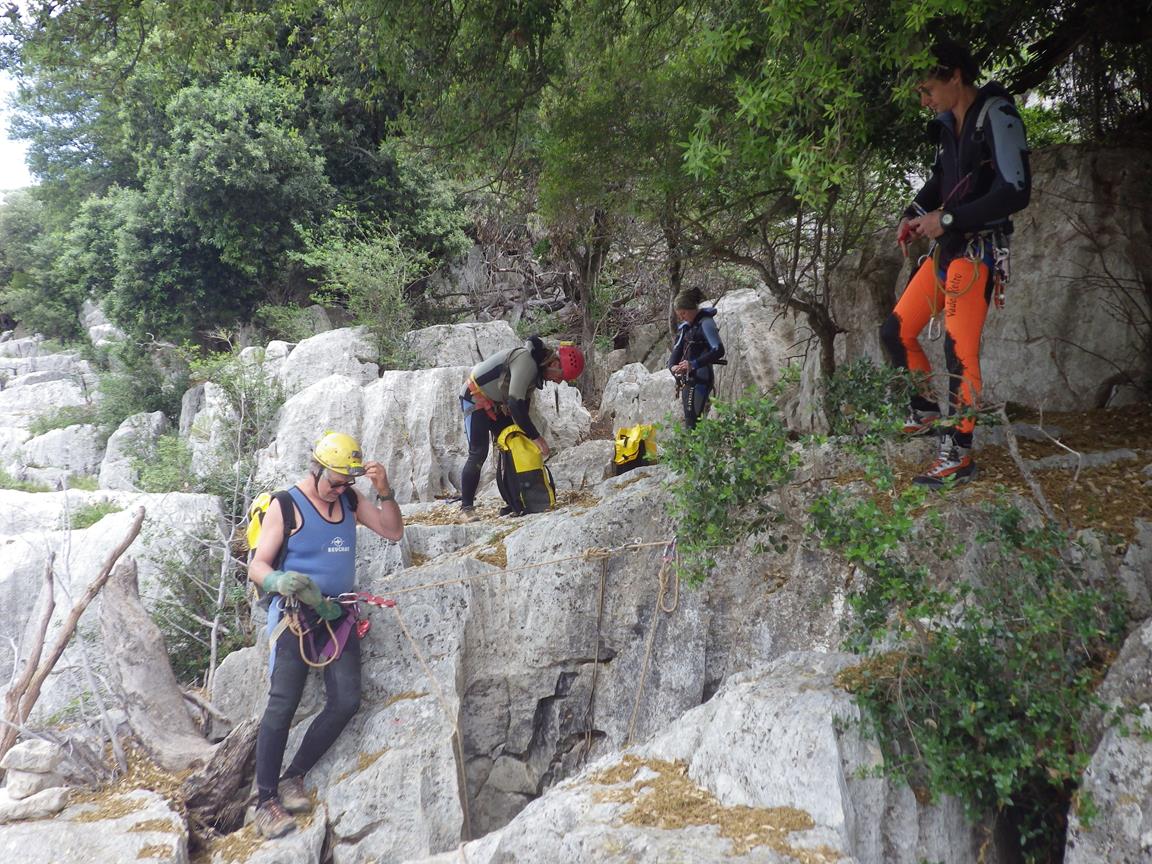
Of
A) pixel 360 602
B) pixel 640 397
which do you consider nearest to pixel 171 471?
pixel 360 602

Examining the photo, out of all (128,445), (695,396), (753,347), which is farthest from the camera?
(128,445)

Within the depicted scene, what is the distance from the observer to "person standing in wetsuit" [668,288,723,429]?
747 centimetres

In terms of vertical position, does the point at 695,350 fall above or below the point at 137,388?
below

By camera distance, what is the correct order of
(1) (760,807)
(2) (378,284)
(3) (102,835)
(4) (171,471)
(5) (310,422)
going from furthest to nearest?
(2) (378,284) → (5) (310,422) → (4) (171,471) → (3) (102,835) → (1) (760,807)

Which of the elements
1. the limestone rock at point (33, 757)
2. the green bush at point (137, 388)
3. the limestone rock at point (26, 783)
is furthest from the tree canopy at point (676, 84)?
the green bush at point (137, 388)

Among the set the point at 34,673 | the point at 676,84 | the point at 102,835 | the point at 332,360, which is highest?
the point at 676,84

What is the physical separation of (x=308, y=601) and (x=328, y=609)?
0.61ft

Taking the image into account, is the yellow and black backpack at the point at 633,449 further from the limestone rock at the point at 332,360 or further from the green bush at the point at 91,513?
the limestone rock at the point at 332,360

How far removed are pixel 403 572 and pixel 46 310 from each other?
26300mm

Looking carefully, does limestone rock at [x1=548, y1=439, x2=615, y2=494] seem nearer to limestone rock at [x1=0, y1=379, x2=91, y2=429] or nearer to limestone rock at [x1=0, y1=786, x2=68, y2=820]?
limestone rock at [x1=0, y1=786, x2=68, y2=820]

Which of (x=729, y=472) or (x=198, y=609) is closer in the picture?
(x=729, y=472)

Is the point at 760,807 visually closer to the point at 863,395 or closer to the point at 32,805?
the point at 863,395

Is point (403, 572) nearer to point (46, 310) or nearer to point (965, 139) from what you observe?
point (965, 139)

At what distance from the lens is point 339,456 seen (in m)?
5.36
